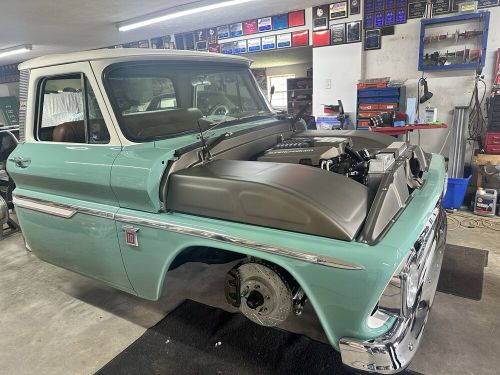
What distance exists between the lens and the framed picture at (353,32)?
5324 mm

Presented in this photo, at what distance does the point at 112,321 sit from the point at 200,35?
6357 mm

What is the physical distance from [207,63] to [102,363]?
2.04m

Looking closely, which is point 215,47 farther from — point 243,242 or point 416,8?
point 243,242

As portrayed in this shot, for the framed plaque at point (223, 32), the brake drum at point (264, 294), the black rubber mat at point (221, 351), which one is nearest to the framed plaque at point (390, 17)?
the framed plaque at point (223, 32)

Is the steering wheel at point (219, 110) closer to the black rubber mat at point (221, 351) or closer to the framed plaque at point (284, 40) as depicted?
the black rubber mat at point (221, 351)

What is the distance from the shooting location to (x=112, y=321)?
239 centimetres

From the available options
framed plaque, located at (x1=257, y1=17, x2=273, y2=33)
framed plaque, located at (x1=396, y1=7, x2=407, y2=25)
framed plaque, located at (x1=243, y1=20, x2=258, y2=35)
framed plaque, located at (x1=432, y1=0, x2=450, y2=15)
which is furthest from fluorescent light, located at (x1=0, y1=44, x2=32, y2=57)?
framed plaque, located at (x1=432, y1=0, x2=450, y2=15)

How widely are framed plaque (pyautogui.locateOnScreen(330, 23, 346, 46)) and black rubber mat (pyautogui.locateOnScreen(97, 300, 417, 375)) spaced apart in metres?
4.75

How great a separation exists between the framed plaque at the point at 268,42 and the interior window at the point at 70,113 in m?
4.62

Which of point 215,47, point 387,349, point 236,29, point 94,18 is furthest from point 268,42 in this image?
point 387,349

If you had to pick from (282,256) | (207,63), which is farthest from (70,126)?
(282,256)

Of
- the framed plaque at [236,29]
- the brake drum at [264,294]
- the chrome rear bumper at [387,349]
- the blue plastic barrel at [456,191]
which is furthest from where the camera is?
the framed plaque at [236,29]

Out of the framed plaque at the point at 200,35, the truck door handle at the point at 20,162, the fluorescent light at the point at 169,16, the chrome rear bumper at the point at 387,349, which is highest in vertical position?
the fluorescent light at the point at 169,16

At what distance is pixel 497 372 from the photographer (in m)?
1.79
